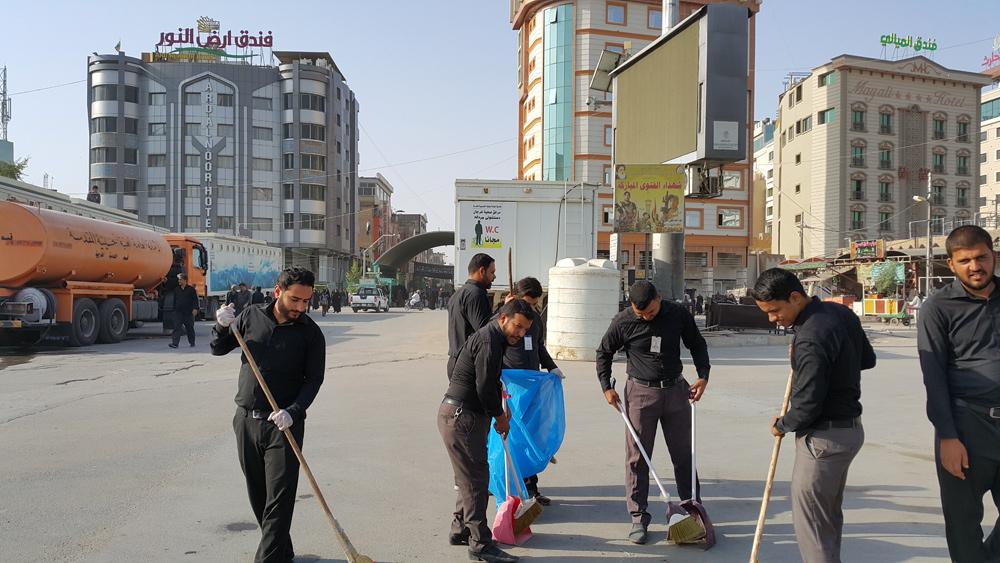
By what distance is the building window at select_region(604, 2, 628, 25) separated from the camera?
49.1 metres

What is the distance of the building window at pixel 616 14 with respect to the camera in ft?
161

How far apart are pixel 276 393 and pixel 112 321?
16.3m

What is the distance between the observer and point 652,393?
16.4 feet

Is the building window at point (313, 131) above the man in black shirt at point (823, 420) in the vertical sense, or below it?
above

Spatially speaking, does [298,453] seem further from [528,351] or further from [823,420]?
[823,420]

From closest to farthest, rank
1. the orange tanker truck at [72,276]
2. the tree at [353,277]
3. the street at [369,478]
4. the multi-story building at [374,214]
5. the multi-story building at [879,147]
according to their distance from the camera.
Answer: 1. the street at [369,478]
2. the orange tanker truck at [72,276]
3. the multi-story building at [879,147]
4. the tree at [353,277]
5. the multi-story building at [374,214]

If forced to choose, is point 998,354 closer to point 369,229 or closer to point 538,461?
point 538,461

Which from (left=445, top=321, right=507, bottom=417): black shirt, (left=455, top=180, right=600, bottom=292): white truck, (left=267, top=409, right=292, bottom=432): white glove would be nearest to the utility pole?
(left=455, top=180, right=600, bottom=292): white truck

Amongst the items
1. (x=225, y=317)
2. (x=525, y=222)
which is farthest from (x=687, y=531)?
(x=525, y=222)

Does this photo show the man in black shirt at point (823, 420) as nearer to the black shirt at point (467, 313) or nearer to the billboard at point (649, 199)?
the black shirt at point (467, 313)

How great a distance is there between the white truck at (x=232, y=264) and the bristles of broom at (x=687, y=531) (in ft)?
75.0

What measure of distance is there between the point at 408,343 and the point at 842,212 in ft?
177

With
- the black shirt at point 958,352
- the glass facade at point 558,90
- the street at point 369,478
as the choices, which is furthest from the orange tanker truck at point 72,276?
the glass facade at point 558,90

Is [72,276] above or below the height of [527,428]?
above
